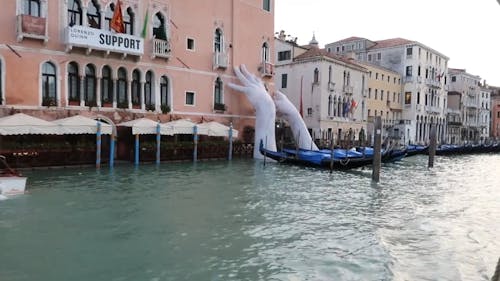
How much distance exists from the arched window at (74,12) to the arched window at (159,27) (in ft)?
10.1

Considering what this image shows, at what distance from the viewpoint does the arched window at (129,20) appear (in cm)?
1766

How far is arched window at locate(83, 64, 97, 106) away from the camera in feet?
54.0

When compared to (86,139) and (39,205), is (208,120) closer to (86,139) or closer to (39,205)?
(86,139)

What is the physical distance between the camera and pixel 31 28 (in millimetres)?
14539

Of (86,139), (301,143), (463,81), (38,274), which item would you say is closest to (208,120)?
(301,143)

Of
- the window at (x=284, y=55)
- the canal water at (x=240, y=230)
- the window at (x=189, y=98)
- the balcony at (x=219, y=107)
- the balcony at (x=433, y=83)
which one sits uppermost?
the window at (x=284, y=55)

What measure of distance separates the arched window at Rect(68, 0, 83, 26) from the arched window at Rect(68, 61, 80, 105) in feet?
4.83

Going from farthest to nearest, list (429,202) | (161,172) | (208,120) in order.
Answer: (208,120) → (161,172) → (429,202)

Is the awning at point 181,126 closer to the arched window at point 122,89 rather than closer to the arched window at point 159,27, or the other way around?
the arched window at point 122,89

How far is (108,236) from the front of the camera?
6758 mm

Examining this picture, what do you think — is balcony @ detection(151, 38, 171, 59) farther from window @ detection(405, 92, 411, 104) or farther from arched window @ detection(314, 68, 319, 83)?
window @ detection(405, 92, 411, 104)

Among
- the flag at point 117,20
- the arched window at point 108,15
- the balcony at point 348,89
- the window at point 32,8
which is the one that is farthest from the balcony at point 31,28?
the balcony at point 348,89

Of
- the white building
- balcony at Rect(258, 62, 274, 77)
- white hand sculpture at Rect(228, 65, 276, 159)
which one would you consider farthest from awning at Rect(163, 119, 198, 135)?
the white building

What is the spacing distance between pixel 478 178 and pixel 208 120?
36.7ft
